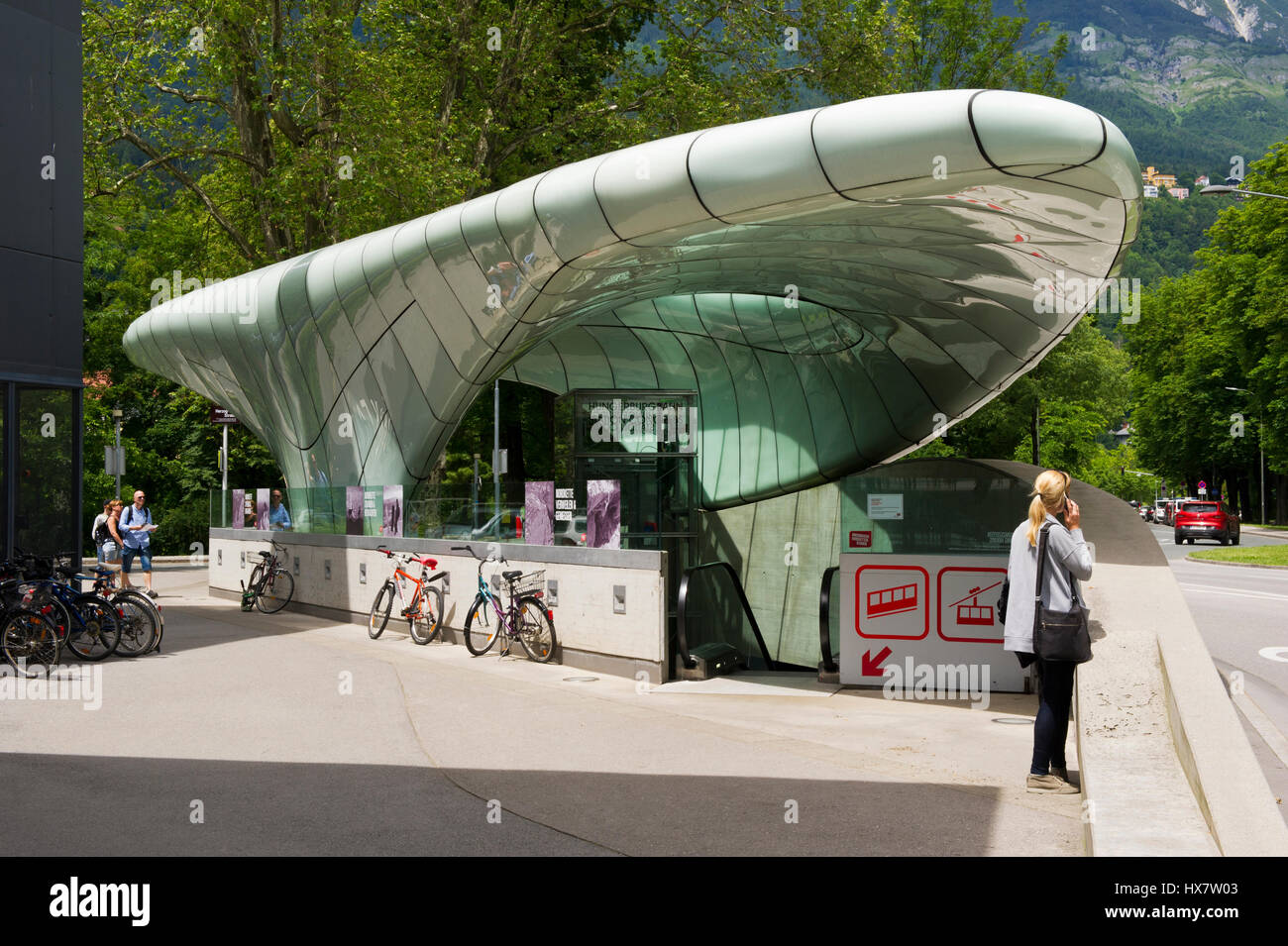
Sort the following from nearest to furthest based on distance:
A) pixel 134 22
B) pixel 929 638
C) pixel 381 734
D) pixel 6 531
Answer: pixel 381 734 < pixel 929 638 < pixel 6 531 < pixel 134 22

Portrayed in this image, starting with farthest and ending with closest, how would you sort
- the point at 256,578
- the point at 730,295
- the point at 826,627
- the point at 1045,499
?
the point at 730,295 < the point at 256,578 < the point at 826,627 < the point at 1045,499

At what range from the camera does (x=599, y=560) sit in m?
12.4

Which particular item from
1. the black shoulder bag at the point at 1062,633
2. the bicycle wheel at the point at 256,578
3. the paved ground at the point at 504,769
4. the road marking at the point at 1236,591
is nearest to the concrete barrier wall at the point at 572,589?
Result: the paved ground at the point at 504,769

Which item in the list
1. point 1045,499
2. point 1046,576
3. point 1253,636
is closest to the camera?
point 1046,576

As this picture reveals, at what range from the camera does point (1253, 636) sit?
588 inches

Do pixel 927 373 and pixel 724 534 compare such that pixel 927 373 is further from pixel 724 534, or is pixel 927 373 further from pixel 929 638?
pixel 929 638

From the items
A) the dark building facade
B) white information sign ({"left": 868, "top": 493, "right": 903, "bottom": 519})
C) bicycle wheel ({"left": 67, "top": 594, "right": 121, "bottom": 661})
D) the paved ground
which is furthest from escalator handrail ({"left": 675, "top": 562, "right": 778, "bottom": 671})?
the dark building facade

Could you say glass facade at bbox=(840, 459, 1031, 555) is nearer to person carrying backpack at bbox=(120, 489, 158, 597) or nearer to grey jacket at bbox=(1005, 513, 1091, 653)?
grey jacket at bbox=(1005, 513, 1091, 653)

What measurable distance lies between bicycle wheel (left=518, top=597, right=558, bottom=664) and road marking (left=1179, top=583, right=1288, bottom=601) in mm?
13394

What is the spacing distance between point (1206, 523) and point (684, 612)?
129 ft

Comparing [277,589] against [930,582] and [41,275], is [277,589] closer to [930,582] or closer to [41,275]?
[41,275]

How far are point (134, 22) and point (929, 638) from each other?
23.0m

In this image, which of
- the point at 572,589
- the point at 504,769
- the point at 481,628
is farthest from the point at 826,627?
the point at 504,769
